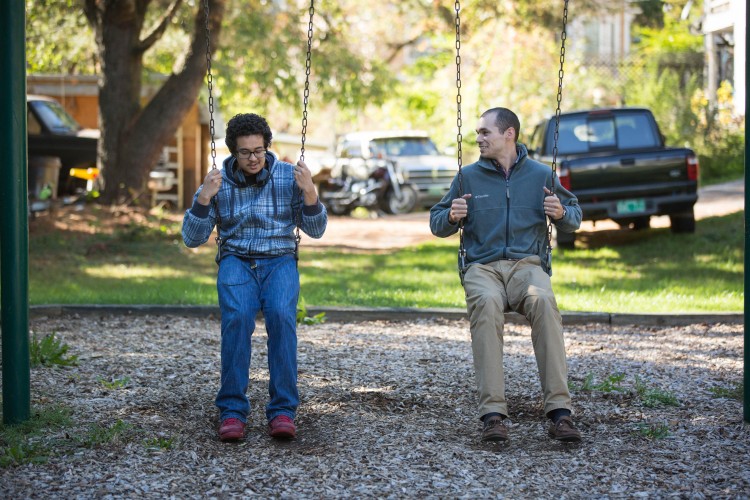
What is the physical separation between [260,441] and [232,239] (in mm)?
933

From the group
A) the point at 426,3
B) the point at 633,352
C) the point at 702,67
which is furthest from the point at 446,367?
the point at 426,3

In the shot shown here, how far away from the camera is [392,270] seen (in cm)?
1220

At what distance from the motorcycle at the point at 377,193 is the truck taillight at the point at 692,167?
7763 mm

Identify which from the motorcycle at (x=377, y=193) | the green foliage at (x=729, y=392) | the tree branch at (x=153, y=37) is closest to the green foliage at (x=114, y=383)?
the green foliage at (x=729, y=392)

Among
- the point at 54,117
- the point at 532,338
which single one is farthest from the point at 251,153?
the point at 54,117

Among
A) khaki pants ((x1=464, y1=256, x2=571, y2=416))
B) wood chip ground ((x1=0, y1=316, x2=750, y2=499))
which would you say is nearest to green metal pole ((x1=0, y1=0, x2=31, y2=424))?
wood chip ground ((x1=0, y1=316, x2=750, y2=499))

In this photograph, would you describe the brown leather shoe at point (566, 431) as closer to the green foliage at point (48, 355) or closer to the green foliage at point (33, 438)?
the green foliage at point (33, 438)

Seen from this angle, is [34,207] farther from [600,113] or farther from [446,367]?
[446,367]

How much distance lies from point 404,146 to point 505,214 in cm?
1708

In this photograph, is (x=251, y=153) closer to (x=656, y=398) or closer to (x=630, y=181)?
(x=656, y=398)

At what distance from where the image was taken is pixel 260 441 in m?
4.93

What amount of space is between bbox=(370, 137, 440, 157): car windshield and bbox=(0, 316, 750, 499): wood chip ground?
1456 cm

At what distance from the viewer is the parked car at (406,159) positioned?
2098 cm

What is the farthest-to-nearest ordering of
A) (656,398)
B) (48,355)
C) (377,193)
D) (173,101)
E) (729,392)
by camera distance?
(377,193), (173,101), (48,355), (729,392), (656,398)
